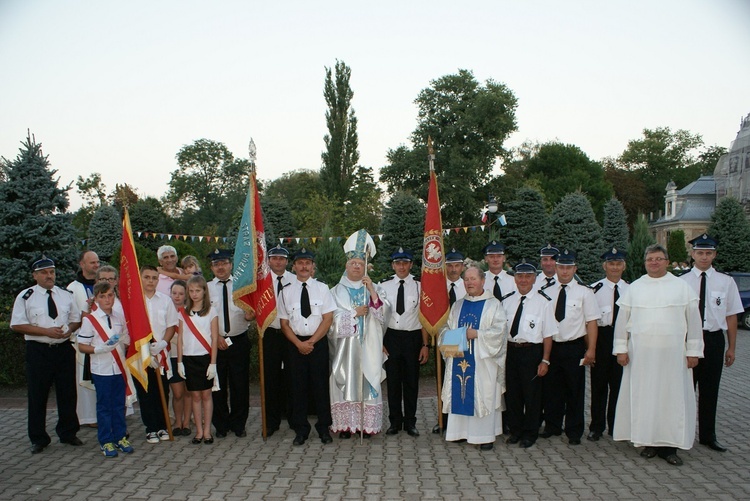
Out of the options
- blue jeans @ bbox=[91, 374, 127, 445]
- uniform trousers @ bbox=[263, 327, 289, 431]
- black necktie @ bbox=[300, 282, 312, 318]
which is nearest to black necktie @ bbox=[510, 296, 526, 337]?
black necktie @ bbox=[300, 282, 312, 318]

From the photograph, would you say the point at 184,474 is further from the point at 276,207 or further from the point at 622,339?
the point at 276,207

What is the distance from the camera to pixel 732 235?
116 ft

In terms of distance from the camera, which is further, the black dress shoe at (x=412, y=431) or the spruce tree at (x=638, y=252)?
the spruce tree at (x=638, y=252)

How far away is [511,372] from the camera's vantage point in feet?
22.5

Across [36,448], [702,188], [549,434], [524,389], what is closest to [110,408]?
[36,448]

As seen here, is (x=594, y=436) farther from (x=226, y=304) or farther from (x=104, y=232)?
(x=104, y=232)

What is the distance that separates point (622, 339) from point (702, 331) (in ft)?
2.79

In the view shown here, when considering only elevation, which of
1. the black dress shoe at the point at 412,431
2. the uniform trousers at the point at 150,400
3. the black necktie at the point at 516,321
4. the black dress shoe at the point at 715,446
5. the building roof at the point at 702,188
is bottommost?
the black dress shoe at the point at 412,431

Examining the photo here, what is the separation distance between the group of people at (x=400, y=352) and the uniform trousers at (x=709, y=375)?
0.05 ft

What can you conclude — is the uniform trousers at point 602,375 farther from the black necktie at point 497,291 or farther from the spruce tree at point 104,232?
the spruce tree at point 104,232

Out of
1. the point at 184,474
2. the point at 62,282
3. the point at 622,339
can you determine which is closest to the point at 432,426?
the point at 622,339

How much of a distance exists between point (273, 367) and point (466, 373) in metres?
2.39

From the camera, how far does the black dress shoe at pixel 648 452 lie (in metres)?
6.29

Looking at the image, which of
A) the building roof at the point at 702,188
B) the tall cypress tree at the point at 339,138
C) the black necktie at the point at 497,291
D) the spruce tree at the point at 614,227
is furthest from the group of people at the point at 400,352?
the building roof at the point at 702,188
